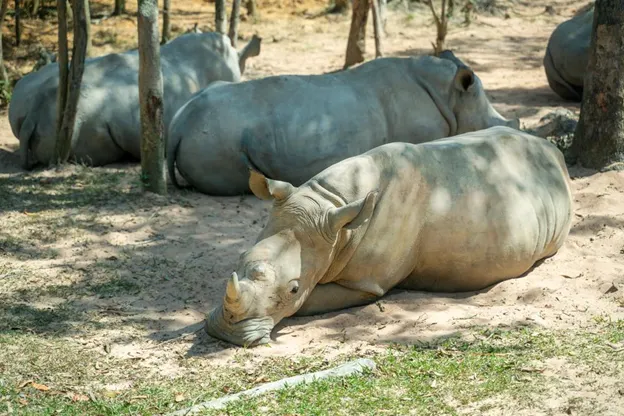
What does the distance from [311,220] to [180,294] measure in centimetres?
123

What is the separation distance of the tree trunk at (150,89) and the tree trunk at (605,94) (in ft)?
12.1

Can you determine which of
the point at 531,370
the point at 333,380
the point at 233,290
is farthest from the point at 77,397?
the point at 531,370

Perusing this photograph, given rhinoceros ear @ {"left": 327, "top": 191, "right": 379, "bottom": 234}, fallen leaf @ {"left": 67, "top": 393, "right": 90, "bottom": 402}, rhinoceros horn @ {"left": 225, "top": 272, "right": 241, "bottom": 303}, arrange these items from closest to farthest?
fallen leaf @ {"left": 67, "top": 393, "right": 90, "bottom": 402} < rhinoceros horn @ {"left": 225, "top": 272, "right": 241, "bottom": 303} < rhinoceros ear @ {"left": 327, "top": 191, "right": 379, "bottom": 234}

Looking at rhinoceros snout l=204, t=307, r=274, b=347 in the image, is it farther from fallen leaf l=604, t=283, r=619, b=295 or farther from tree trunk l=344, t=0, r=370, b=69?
tree trunk l=344, t=0, r=370, b=69

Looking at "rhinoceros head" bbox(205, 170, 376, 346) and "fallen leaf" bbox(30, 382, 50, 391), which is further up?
"rhinoceros head" bbox(205, 170, 376, 346)

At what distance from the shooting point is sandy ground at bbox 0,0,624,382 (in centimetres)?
630

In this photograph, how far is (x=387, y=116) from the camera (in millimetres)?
9406

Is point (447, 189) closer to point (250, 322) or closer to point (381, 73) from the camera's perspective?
point (250, 322)

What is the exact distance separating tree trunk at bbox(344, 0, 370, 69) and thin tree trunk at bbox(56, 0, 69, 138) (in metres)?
4.95

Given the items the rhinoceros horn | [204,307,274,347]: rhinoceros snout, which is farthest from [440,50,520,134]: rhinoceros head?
the rhinoceros horn

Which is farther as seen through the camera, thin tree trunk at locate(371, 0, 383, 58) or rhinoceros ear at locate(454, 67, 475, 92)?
thin tree trunk at locate(371, 0, 383, 58)

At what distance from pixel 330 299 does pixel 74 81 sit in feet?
14.1

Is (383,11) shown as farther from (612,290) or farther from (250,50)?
(612,290)

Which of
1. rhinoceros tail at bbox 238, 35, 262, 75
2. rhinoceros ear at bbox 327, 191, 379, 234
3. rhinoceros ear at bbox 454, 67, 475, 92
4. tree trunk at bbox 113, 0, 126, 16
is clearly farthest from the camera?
tree trunk at bbox 113, 0, 126, 16
